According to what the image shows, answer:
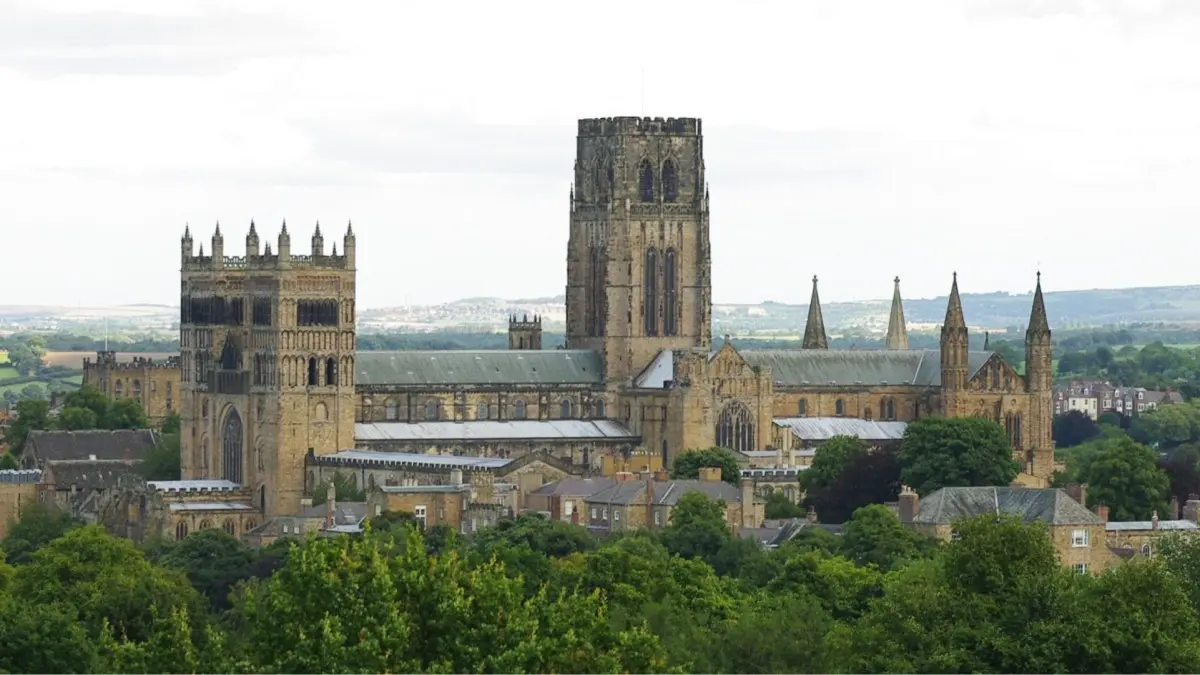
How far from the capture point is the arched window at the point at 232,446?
545ft

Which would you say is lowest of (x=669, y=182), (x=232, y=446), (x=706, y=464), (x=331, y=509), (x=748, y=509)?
(x=331, y=509)

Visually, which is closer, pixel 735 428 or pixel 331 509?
pixel 331 509


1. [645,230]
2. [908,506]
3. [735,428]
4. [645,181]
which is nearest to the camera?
[908,506]

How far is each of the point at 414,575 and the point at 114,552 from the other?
49.4 m

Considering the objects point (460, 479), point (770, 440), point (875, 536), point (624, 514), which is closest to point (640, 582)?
point (875, 536)

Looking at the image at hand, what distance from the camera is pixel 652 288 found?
17538cm

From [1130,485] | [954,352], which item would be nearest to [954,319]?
[954,352]

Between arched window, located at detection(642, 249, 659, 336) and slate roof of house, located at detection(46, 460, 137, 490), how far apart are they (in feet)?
80.7

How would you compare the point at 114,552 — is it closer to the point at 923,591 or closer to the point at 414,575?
the point at 923,591

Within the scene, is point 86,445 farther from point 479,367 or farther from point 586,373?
point 586,373

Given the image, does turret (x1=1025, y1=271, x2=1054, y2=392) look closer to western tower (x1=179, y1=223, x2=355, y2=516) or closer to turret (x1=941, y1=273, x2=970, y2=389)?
turret (x1=941, y1=273, x2=970, y2=389)

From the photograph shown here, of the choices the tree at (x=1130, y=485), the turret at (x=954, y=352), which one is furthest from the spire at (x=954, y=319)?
the tree at (x=1130, y=485)

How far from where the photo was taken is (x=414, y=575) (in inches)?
2699

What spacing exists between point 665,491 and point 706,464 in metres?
14.4
